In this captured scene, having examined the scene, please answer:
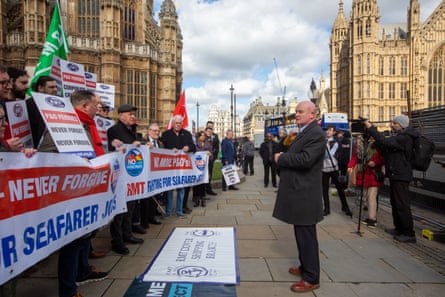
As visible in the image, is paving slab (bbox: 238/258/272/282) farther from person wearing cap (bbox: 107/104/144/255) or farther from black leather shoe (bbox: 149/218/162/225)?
black leather shoe (bbox: 149/218/162/225)

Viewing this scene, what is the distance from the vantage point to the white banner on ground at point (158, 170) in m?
4.81

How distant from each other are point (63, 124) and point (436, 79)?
229 feet

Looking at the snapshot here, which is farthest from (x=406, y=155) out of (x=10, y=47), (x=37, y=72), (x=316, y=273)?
(x=10, y=47)

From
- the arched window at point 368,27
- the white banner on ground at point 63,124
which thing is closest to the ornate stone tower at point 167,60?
the white banner on ground at point 63,124

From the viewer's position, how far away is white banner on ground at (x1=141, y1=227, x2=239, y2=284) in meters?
3.51

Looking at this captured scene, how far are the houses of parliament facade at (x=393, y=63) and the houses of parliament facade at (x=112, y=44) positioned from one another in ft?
127

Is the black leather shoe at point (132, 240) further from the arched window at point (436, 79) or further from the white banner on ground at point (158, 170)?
the arched window at point (436, 79)

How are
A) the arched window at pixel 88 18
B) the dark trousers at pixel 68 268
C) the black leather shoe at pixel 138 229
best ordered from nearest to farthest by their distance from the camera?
the dark trousers at pixel 68 268 → the black leather shoe at pixel 138 229 → the arched window at pixel 88 18

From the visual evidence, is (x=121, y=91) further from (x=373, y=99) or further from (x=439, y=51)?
(x=439, y=51)

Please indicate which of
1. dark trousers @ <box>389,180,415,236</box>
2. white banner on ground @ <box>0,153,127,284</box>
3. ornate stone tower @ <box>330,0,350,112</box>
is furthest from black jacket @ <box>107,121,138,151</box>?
ornate stone tower @ <box>330,0,350,112</box>

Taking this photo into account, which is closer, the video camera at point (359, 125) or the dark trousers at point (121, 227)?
the dark trousers at point (121, 227)

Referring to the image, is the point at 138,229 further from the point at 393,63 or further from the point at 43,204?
the point at 393,63

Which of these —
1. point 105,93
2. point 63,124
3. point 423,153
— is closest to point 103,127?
point 63,124

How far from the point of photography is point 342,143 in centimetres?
950
